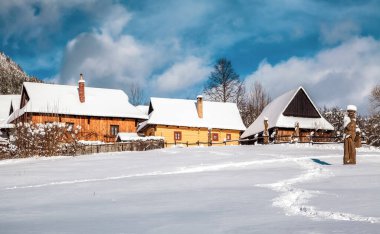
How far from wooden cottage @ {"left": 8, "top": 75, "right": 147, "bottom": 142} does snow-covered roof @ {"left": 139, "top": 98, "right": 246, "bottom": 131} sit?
3.83 meters

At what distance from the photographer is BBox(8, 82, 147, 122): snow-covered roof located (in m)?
42.7

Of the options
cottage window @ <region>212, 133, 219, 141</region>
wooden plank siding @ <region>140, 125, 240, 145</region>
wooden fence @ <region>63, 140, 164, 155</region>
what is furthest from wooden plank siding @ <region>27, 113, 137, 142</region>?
cottage window @ <region>212, 133, 219, 141</region>

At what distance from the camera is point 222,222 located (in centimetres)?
602

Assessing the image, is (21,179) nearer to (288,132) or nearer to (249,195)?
(249,195)

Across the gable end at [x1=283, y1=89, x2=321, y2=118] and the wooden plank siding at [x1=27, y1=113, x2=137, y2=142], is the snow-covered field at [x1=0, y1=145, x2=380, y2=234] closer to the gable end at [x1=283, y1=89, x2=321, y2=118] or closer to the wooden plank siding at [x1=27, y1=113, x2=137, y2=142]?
the wooden plank siding at [x1=27, y1=113, x2=137, y2=142]

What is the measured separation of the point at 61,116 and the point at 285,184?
1381 inches

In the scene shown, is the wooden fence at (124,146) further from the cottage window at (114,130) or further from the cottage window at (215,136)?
the cottage window at (215,136)

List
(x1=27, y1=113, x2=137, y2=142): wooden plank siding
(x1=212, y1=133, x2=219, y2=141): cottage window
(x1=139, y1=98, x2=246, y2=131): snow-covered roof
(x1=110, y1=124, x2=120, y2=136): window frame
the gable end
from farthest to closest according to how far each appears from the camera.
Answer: (x1=212, y1=133, x2=219, y2=141): cottage window → (x1=139, y1=98, x2=246, y2=131): snow-covered roof → the gable end → (x1=110, y1=124, x2=120, y2=136): window frame → (x1=27, y1=113, x2=137, y2=142): wooden plank siding

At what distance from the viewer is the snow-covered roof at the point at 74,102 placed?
42688 millimetres

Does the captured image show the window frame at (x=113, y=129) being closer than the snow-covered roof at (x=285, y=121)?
Yes

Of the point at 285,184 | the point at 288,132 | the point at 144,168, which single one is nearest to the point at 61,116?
the point at 288,132

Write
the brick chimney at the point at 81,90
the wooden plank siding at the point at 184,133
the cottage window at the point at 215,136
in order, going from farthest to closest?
1. the cottage window at the point at 215,136
2. the wooden plank siding at the point at 184,133
3. the brick chimney at the point at 81,90

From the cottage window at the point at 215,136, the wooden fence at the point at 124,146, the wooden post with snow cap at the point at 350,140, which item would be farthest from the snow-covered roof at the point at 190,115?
the wooden post with snow cap at the point at 350,140

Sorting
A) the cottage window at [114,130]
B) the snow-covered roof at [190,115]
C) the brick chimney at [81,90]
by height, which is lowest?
the cottage window at [114,130]
